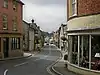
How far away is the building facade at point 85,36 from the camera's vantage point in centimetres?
1778

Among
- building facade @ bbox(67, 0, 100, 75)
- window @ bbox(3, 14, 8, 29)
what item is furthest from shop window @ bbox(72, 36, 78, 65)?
window @ bbox(3, 14, 8, 29)

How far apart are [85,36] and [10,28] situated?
2286cm

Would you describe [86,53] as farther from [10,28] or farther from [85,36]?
[10,28]

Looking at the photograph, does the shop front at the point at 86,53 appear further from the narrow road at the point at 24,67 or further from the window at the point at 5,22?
the window at the point at 5,22

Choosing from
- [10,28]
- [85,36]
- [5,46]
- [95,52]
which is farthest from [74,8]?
[10,28]

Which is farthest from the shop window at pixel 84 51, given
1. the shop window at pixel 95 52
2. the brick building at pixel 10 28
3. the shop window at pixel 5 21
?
the shop window at pixel 5 21

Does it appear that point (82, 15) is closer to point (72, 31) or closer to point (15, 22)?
point (72, 31)

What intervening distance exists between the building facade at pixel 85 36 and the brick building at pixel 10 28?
18.3 metres

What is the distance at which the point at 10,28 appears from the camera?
Answer: 40.2 m

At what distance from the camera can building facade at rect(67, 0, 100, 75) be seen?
17781 mm

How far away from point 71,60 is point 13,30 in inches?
828

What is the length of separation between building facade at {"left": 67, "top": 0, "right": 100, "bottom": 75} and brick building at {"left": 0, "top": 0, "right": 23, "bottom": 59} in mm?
18333

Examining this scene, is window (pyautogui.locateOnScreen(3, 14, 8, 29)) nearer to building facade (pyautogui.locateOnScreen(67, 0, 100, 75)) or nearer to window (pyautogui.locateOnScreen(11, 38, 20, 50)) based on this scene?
window (pyautogui.locateOnScreen(11, 38, 20, 50))

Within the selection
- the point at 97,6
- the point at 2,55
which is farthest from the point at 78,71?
the point at 2,55
